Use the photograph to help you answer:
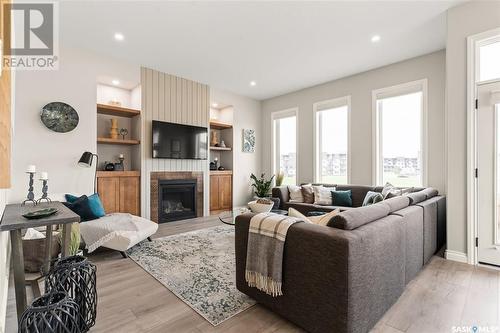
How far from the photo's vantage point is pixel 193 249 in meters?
3.25

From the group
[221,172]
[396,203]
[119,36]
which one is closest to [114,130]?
[119,36]

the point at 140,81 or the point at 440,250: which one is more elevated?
the point at 140,81

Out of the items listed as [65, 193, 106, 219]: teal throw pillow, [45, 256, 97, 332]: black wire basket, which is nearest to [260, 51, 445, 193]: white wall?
[65, 193, 106, 219]: teal throw pillow

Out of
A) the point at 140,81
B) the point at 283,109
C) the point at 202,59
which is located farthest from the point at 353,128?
the point at 140,81

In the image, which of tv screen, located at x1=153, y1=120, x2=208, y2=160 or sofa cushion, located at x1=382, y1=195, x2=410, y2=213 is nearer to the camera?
sofa cushion, located at x1=382, y1=195, x2=410, y2=213

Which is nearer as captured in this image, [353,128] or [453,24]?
[453,24]

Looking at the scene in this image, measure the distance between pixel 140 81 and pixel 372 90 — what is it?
451cm

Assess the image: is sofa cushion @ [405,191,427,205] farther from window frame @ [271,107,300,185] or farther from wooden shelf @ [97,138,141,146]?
wooden shelf @ [97,138,141,146]

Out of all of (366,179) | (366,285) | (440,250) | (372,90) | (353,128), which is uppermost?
(372,90)

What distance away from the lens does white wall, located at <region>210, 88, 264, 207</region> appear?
6254mm

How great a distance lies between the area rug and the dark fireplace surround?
3.62 ft

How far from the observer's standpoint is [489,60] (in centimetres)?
277

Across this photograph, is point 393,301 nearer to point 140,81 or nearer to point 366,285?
point 366,285

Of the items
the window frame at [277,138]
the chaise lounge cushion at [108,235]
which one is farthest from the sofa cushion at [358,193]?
the chaise lounge cushion at [108,235]
